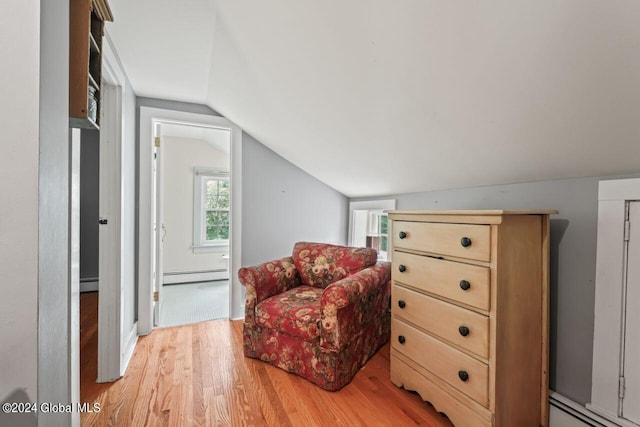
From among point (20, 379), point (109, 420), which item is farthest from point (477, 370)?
point (109, 420)

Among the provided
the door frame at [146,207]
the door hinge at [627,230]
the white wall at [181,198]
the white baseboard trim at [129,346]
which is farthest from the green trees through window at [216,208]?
the door hinge at [627,230]

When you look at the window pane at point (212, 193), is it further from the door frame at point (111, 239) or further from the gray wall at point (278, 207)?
the door frame at point (111, 239)

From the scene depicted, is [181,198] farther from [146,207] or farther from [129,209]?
[129,209]

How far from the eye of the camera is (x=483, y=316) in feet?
4.13

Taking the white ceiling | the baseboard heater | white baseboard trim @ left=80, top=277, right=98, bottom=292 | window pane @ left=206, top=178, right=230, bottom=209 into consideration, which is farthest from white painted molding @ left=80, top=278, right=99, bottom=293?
the white ceiling

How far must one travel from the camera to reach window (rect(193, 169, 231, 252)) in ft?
14.7

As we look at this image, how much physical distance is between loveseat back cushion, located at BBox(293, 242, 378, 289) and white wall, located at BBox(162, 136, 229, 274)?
8.54 ft

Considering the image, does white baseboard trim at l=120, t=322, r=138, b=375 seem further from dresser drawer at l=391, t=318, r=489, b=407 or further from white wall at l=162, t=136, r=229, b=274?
white wall at l=162, t=136, r=229, b=274

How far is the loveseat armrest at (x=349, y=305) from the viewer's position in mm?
1701

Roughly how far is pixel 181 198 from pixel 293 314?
3.33 metres

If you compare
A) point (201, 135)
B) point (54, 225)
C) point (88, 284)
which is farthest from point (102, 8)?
point (88, 284)

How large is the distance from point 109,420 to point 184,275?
9.95 feet

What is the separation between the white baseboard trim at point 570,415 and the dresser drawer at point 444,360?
18.4 inches

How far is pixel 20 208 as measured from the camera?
60cm
